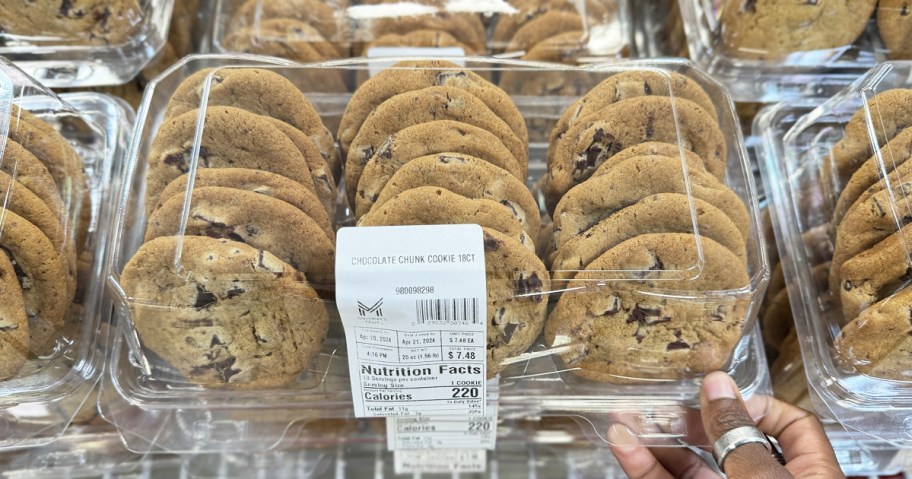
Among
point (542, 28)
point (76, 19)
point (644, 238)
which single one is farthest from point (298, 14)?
point (644, 238)

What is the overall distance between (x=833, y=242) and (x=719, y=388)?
35 cm

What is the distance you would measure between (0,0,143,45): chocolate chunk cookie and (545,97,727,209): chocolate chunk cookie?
94 centimetres

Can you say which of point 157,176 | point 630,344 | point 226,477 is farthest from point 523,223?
point 226,477

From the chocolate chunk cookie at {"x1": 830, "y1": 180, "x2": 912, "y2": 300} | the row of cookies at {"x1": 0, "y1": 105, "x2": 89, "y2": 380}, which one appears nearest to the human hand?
the chocolate chunk cookie at {"x1": 830, "y1": 180, "x2": 912, "y2": 300}

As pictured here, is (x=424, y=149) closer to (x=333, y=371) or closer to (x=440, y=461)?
(x=333, y=371)

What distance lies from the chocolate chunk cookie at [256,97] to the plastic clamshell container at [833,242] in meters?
0.83

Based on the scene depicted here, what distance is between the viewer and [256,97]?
1.03m

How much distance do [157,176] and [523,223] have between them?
21.5 inches

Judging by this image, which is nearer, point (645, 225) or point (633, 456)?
point (645, 225)

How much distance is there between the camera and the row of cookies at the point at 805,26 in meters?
1.33

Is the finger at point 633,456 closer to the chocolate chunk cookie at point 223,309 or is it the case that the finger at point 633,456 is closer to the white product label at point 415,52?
the chocolate chunk cookie at point 223,309

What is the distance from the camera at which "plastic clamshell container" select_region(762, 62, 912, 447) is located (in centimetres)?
102

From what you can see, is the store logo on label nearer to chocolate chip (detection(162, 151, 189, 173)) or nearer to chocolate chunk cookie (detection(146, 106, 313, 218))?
chocolate chunk cookie (detection(146, 106, 313, 218))

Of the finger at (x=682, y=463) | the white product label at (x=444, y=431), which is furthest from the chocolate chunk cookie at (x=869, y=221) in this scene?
the white product label at (x=444, y=431)
